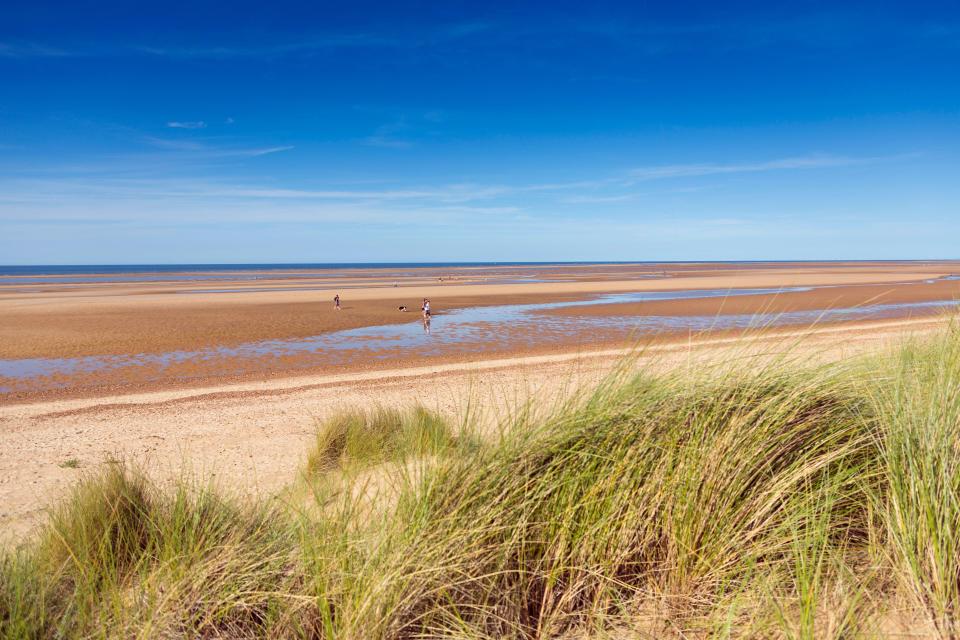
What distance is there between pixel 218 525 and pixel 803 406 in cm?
398

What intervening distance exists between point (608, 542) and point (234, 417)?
343 inches

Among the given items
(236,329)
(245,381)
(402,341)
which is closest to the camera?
(245,381)

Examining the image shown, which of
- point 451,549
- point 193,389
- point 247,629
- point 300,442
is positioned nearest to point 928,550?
point 451,549

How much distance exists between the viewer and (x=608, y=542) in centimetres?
322

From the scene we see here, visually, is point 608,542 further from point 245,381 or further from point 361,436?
point 245,381

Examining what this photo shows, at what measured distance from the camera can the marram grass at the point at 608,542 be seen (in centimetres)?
276

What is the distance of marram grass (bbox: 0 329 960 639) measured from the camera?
2764 millimetres

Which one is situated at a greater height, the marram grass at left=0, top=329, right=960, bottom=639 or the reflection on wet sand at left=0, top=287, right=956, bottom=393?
the marram grass at left=0, top=329, right=960, bottom=639

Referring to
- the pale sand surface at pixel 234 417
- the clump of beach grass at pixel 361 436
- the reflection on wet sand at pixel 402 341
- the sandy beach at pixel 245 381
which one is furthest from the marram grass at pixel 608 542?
the reflection on wet sand at pixel 402 341

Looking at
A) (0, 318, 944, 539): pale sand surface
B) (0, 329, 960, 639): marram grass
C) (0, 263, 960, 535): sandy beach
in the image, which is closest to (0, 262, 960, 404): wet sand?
(0, 263, 960, 535): sandy beach

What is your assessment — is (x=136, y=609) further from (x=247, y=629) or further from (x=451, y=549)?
(x=451, y=549)

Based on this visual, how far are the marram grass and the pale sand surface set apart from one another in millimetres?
732

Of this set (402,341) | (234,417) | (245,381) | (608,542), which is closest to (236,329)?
(402,341)

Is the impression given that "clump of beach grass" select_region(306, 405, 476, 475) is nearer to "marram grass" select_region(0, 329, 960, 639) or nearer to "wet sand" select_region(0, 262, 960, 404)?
"marram grass" select_region(0, 329, 960, 639)
